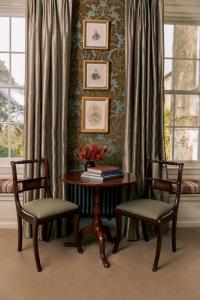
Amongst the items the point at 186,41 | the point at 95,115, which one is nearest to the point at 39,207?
the point at 95,115

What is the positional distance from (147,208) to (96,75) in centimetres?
155

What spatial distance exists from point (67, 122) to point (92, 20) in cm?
114

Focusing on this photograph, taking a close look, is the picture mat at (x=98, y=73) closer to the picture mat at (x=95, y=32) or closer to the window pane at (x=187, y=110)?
the picture mat at (x=95, y=32)

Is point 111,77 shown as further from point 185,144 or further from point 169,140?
point 185,144

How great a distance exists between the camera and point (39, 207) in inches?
106

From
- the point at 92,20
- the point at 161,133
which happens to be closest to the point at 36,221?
the point at 161,133

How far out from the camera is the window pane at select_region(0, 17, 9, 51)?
3.66 m

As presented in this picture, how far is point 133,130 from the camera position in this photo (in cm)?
326

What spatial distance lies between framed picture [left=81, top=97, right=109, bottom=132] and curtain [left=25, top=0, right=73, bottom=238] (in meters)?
0.26

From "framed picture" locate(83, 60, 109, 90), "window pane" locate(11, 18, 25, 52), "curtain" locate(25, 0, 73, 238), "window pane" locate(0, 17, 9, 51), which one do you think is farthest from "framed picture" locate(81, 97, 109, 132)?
"window pane" locate(0, 17, 9, 51)

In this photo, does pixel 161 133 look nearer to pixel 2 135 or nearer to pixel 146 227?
pixel 146 227

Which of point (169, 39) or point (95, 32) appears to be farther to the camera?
point (169, 39)

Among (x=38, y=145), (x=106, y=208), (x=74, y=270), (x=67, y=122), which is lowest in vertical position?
(x=74, y=270)

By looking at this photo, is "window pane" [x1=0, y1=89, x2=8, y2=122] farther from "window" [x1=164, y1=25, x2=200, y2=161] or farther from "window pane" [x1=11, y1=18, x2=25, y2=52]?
"window" [x1=164, y1=25, x2=200, y2=161]
